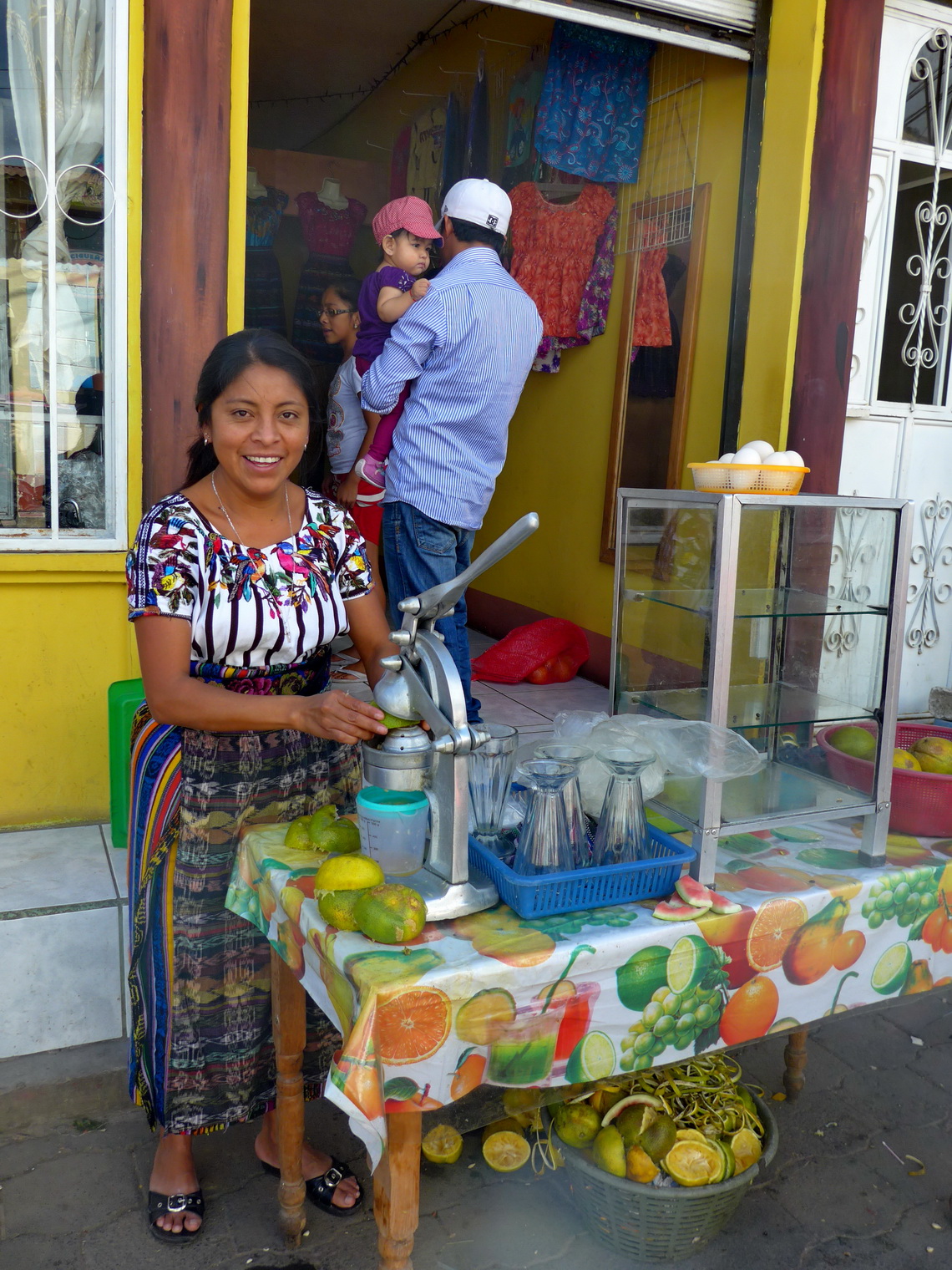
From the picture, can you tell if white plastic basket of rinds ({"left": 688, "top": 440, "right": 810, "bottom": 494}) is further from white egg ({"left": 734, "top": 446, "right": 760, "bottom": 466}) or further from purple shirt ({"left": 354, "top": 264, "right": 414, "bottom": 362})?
purple shirt ({"left": 354, "top": 264, "right": 414, "bottom": 362})

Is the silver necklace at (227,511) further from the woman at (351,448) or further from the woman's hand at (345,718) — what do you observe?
the woman at (351,448)

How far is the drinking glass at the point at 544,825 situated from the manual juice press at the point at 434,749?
8cm

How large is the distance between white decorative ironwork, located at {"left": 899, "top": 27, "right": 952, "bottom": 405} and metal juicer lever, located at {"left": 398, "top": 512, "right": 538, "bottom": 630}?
10.2 ft

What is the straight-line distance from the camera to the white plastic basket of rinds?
191cm

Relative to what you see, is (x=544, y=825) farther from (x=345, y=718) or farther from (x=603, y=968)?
(x=345, y=718)

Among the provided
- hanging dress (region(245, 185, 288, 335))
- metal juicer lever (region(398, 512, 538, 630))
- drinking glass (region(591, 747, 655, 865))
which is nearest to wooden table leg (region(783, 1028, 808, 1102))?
drinking glass (region(591, 747, 655, 865))

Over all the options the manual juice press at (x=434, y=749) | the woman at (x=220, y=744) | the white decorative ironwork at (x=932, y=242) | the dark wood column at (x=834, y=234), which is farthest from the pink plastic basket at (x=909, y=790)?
the white decorative ironwork at (x=932, y=242)

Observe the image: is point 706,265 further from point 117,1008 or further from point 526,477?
point 117,1008

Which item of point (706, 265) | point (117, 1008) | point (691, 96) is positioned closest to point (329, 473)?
A: point (706, 265)

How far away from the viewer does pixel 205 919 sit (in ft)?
6.35

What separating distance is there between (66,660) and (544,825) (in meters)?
2.00

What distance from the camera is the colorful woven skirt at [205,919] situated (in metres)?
1.92

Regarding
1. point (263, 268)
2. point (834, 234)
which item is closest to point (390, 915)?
point (834, 234)

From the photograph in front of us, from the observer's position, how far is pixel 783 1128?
7.79 ft
